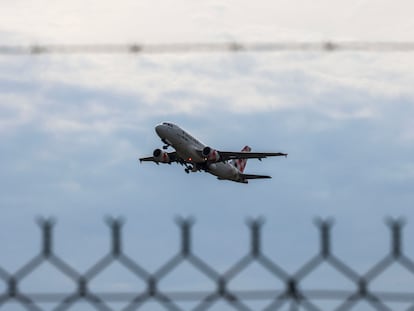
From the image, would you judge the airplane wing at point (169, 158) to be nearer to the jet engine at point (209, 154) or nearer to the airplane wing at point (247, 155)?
the jet engine at point (209, 154)

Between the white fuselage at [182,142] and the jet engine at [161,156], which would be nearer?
the white fuselage at [182,142]

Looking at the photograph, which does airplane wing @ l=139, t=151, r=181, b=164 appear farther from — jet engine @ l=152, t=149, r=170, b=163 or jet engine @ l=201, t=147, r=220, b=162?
jet engine @ l=201, t=147, r=220, b=162

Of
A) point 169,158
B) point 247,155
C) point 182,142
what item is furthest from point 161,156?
point 247,155

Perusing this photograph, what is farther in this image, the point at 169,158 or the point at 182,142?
the point at 169,158

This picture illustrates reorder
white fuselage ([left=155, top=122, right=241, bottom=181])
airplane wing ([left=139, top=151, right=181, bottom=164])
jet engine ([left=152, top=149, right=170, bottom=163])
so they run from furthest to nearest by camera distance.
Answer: airplane wing ([left=139, top=151, right=181, bottom=164]) → jet engine ([left=152, top=149, right=170, bottom=163]) → white fuselage ([left=155, top=122, right=241, bottom=181])

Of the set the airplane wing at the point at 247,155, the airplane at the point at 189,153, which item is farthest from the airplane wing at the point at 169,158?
the airplane wing at the point at 247,155

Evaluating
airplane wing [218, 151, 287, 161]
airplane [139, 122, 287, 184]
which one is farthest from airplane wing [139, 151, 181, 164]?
airplane wing [218, 151, 287, 161]

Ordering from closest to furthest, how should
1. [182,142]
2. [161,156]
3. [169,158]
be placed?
[182,142], [161,156], [169,158]

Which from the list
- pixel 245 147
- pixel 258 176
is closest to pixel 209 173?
pixel 258 176

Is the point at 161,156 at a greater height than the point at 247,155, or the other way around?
the point at 247,155

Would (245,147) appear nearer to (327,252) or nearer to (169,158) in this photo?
(169,158)

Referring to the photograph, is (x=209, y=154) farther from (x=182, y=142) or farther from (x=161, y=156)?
(x=161, y=156)

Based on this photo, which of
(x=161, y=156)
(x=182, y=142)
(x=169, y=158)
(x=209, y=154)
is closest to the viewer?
(x=182, y=142)

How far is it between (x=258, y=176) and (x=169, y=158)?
637 inches
